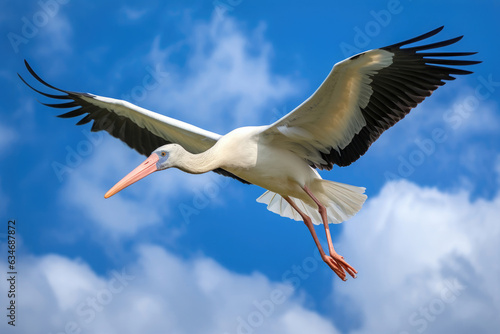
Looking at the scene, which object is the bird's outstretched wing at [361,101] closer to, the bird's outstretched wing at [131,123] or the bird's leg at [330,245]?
the bird's leg at [330,245]

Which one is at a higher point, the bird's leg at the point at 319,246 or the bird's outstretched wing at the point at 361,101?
the bird's outstretched wing at the point at 361,101

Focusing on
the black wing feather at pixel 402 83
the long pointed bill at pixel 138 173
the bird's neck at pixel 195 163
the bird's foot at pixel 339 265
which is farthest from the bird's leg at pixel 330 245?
the long pointed bill at pixel 138 173

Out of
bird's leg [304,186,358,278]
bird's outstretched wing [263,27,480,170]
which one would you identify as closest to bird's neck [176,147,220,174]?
bird's outstretched wing [263,27,480,170]

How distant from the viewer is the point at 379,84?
7.82m

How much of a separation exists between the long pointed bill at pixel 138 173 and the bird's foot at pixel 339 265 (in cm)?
224

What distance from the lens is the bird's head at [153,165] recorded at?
8039 millimetres

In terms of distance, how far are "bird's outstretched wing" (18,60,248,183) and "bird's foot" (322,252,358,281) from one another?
185 cm

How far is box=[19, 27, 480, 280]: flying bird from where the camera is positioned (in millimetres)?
7605

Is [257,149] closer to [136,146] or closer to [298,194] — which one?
[298,194]

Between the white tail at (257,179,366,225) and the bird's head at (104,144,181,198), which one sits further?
the white tail at (257,179,366,225)

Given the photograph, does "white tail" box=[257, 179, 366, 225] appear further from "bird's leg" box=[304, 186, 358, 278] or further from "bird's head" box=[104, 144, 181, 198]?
"bird's head" box=[104, 144, 181, 198]

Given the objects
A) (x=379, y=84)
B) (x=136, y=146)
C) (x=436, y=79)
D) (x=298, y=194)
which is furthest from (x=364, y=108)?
(x=136, y=146)


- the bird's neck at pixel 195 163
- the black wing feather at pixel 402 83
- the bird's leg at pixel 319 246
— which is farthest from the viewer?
the bird's leg at pixel 319 246

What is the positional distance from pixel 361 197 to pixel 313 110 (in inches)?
61.7
